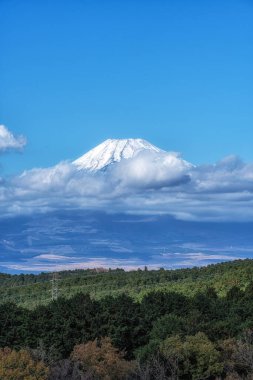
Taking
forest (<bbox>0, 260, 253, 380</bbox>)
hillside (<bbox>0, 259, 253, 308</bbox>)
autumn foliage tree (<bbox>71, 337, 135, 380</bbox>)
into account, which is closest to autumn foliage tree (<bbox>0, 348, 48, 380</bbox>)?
forest (<bbox>0, 260, 253, 380</bbox>)

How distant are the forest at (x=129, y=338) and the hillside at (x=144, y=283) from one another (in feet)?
19.1

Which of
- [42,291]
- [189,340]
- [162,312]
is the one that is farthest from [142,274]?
[189,340]

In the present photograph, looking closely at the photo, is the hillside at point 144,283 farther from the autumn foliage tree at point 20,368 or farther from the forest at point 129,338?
the autumn foliage tree at point 20,368

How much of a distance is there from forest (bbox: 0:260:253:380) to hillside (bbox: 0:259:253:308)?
5.82 metres

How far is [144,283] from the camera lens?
104 metres

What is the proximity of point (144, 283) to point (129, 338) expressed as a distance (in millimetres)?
47965

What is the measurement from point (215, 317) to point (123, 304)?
27.5 feet

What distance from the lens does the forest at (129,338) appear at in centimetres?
4144

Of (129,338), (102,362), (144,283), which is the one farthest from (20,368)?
(144,283)

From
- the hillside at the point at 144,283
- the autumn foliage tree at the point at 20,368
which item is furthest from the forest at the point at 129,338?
the hillside at the point at 144,283

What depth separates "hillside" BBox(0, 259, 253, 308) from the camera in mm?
85000

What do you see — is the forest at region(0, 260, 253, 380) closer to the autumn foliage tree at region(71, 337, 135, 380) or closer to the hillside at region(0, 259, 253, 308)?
the autumn foliage tree at region(71, 337, 135, 380)

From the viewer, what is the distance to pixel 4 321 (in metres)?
54.0

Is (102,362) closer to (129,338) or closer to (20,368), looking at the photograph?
(20,368)
